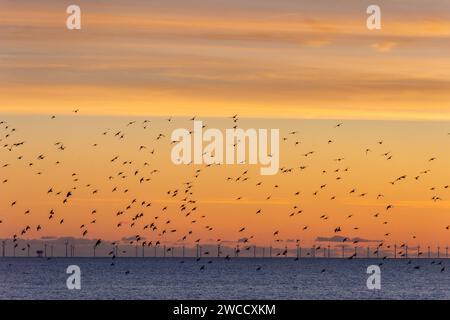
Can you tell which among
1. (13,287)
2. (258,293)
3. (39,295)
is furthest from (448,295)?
(13,287)
